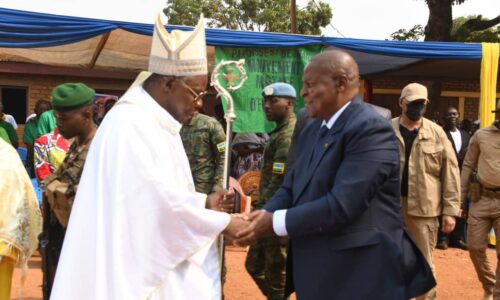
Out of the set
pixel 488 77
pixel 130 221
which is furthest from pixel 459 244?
pixel 130 221

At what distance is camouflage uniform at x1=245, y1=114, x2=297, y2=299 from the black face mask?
1108 millimetres

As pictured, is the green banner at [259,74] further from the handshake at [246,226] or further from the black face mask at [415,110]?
the handshake at [246,226]

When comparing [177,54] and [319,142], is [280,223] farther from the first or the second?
[177,54]

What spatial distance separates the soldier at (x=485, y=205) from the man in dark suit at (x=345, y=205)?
10.4 feet

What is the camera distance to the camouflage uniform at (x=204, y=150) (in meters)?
5.52

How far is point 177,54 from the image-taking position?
2893mm

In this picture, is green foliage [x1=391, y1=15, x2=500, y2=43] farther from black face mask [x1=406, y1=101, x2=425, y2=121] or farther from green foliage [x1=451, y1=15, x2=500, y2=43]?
black face mask [x1=406, y1=101, x2=425, y2=121]

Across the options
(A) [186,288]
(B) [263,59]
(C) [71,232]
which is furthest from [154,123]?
(B) [263,59]

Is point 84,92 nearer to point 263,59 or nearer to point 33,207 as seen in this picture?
point 33,207

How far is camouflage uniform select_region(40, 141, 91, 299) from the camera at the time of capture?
3982 millimetres

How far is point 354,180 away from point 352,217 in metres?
0.19

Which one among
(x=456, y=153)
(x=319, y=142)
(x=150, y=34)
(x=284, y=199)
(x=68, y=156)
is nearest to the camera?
(x=319, y=142)

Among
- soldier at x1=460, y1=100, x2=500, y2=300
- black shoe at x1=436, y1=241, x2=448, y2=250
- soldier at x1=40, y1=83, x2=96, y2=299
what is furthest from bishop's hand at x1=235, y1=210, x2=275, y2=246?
black shoe at x1=436, y1=241, x2=448, y2=250

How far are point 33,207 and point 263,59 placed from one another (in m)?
4.97
